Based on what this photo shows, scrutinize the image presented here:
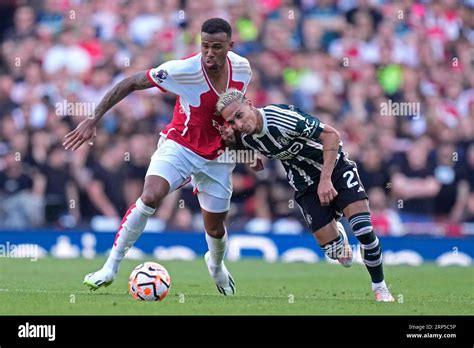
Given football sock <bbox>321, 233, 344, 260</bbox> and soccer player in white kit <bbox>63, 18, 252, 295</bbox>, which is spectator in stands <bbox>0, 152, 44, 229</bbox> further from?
football sock <bbox>321, 233, 344, 260</bbox>

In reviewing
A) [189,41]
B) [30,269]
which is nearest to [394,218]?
[189,41]

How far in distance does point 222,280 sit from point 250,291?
2.23 feet

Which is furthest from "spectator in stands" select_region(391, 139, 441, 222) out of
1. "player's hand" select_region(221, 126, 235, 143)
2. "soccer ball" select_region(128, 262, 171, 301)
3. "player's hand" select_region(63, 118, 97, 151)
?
"player's hand" select_region(63, 118, 97, 151)

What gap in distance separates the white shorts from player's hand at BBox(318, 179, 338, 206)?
1361 mm

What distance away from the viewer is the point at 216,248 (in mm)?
11961

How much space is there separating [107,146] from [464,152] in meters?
5.87

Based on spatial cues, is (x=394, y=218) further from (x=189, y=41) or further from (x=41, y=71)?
(x=41, y=71)

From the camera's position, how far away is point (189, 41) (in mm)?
20234

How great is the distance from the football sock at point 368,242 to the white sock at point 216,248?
1.53 meters

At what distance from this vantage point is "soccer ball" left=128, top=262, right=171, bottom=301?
1110 centimetres
